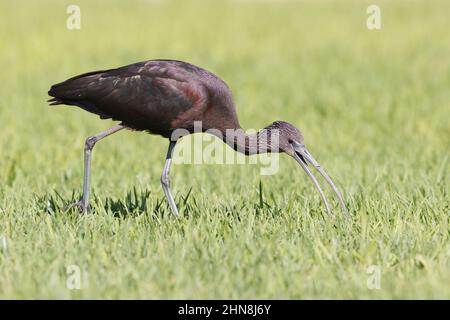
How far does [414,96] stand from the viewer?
1262cm

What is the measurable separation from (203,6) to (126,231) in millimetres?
18672

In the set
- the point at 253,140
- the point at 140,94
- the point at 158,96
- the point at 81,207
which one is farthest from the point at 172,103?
the point at 81,207

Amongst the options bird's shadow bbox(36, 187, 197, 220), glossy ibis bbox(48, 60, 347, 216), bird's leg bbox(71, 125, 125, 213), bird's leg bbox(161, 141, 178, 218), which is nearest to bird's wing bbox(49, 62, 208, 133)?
glossy ibis bbox(48, 60, 347, 216)

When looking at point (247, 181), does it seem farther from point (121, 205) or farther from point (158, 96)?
point (158, 96)

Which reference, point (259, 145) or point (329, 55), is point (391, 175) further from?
point (329, 55)

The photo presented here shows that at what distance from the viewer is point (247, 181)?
7707mm

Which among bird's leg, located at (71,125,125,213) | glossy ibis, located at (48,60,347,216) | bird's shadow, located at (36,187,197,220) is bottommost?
bird's shadow, located at (36,187,197,220)

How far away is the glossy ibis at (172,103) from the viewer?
6.20 metres

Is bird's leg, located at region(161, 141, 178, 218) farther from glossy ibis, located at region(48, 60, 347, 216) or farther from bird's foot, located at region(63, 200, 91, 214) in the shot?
bird's foot, located at region(63, 200, 91, 214)

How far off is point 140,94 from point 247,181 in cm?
175

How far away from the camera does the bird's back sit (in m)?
6.20

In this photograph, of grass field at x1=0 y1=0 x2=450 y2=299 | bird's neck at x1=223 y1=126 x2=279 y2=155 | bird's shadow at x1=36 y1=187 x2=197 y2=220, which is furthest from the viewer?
bird's neck at x1=223 y1=126 x2=279 y2=155

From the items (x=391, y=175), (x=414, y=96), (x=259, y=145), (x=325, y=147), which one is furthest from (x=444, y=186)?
(x=414, y=96)
